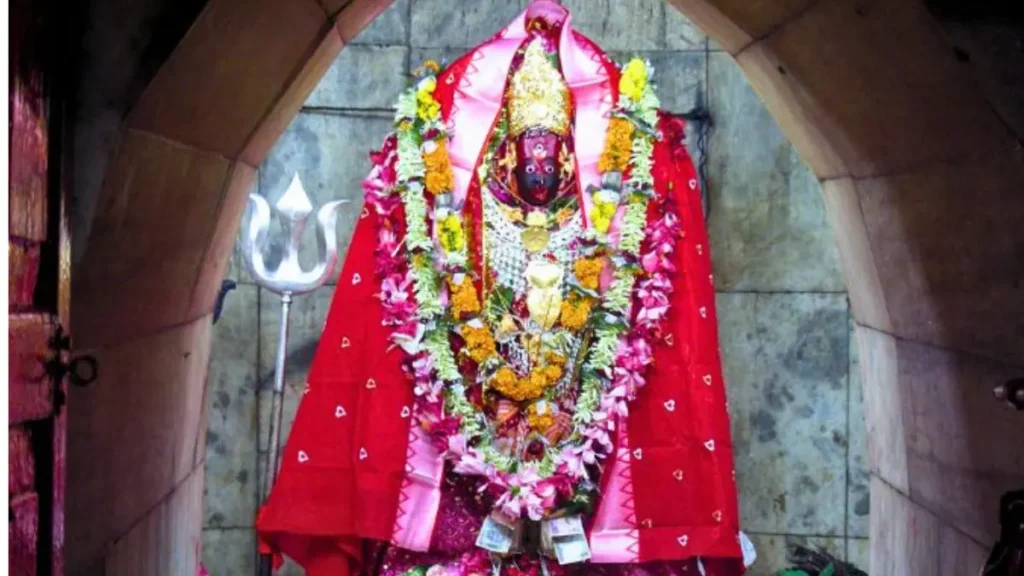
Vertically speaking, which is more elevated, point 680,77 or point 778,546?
point 680,77

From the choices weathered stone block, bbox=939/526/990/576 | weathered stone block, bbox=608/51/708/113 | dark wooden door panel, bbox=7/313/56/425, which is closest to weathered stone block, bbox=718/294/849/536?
weathered stone block, bbox=608/51/708/113

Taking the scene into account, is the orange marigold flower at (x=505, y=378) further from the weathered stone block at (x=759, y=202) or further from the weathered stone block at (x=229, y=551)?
the weathered stone block at (x=229, y=551)

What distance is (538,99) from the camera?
520 cm

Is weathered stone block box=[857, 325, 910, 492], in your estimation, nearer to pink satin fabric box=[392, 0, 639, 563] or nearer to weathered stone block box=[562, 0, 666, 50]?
pink satin fabric box=[392, 0, 639, 563]

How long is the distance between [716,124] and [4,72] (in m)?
5.20

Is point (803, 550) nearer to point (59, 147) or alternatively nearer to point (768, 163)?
point (768, 163)

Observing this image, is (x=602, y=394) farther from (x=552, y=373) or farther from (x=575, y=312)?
(x=575, y=312)

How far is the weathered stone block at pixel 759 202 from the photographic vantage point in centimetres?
719

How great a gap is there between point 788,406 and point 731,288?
2.02 ft

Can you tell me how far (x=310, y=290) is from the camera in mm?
6629

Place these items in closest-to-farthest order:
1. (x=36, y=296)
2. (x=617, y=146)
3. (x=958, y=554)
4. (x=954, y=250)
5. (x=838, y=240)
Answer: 1. (x=36, y=296)
2. (x=954, y=250)
3. (x=958, y=554)
4. (x=617, y=146)
5. (x=838, y=240)

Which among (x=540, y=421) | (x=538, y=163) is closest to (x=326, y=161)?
(x=538, y=163)

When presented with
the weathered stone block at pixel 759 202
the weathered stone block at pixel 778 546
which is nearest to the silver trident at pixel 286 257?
the weathered stone block at pixel 759 202

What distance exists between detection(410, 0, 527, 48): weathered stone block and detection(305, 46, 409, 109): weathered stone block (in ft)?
0.40
